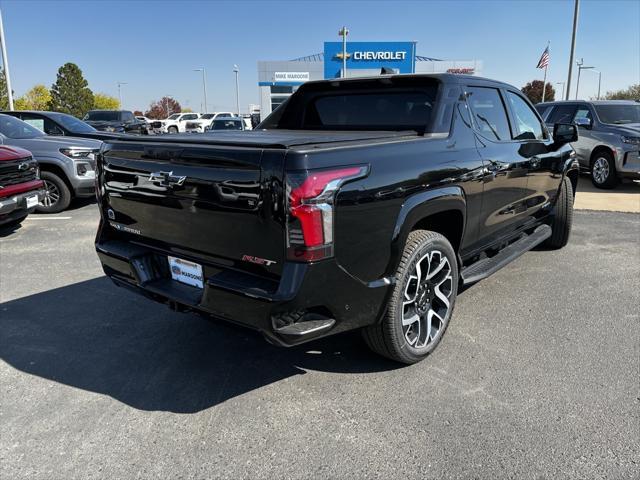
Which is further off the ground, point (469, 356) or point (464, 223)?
point (464, 223)

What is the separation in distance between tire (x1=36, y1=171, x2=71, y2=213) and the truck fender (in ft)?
23.9

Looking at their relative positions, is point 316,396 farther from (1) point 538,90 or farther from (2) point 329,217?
(1) point 538,90

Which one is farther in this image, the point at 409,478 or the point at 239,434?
the point at 239,434

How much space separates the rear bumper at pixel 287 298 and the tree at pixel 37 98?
5078cm

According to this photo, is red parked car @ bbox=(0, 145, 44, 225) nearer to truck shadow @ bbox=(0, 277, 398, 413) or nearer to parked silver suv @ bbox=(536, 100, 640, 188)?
truck shadow @ bbox=(0, 277, 398, 413)

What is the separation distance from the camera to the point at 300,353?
339 cm

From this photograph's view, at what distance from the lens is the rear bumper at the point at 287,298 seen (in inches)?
91.4

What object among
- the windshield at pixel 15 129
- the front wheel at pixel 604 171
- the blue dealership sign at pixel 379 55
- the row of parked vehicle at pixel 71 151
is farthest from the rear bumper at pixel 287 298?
the blue dealership sign at pixel 379 55

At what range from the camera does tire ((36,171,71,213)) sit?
27.2ft

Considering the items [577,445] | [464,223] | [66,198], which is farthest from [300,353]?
[66,198]

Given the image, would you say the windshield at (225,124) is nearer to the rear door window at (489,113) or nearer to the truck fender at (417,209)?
the rear door window at (489,113)

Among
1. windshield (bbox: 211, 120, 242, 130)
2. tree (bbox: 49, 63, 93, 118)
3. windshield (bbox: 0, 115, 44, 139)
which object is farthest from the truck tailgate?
tree (bbox: 49, 63, 93, 118)

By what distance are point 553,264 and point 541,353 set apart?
233cm

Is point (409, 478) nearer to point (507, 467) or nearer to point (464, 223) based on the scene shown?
point (507, 467)
